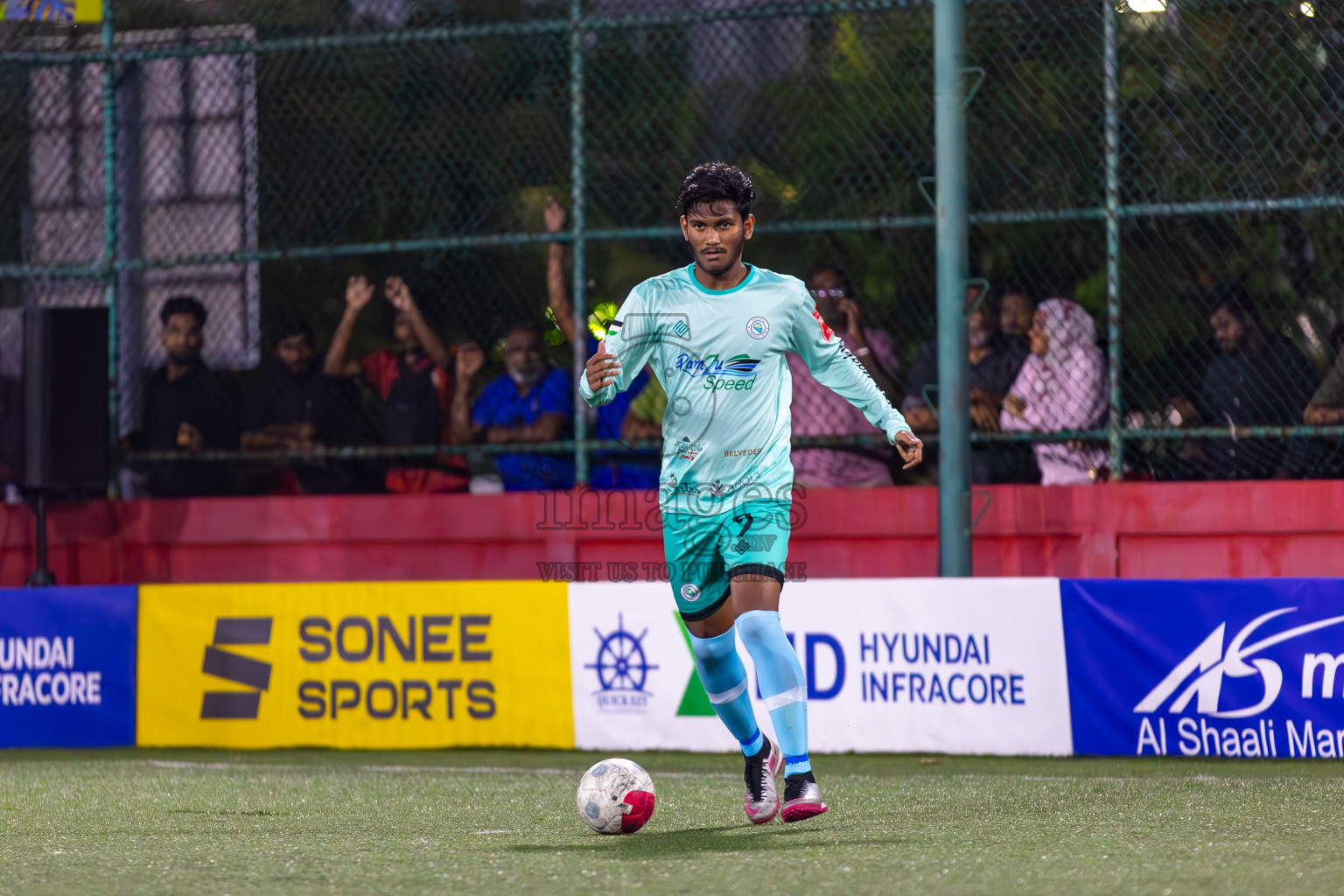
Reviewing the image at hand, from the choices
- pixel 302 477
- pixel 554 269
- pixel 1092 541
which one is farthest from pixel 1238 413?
pixel 302 477

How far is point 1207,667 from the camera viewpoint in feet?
27.3

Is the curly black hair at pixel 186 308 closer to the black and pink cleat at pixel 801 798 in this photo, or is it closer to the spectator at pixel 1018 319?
the spectator at pixel 1018 319

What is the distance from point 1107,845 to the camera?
5008mm

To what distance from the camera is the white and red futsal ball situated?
5.37 metres

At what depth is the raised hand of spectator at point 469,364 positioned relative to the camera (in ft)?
35.4

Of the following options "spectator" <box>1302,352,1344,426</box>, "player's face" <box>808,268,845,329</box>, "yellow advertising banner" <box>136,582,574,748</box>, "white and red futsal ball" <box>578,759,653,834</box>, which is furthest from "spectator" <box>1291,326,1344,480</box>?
"white and red futsal ball" <box>578,759,653,834</box>

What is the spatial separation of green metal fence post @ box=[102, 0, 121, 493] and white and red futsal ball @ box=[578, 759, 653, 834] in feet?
22.9

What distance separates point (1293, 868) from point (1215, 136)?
583 centimetres

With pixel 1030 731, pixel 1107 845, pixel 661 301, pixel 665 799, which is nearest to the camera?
pixel 1107 845

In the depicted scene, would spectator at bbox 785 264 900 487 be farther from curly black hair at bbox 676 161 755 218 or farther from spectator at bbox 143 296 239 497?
curly black hair at bbox 676 161 755 218

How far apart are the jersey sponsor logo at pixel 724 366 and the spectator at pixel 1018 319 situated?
4.37 metres

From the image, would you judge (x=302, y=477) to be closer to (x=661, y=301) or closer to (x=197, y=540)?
(x=197, y=540)

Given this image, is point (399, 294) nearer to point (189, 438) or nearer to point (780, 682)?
point (189, 438)

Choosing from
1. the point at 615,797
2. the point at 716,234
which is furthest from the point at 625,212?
the point at 615,797
